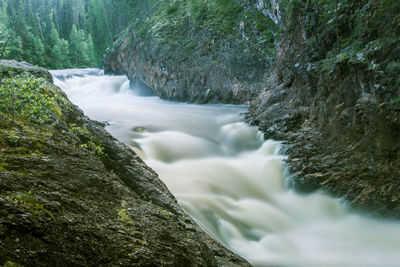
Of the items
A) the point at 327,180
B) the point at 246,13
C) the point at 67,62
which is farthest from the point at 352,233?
the point at 67,62

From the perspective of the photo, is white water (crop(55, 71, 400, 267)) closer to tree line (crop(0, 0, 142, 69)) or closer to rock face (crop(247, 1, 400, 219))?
rock face (crop(247, 1, 400, 219))

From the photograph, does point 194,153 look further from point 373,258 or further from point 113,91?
point 113,91

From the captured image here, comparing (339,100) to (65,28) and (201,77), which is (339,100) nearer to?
(201,77)

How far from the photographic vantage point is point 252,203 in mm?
7863

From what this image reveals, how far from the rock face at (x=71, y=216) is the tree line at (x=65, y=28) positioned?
4118 cm

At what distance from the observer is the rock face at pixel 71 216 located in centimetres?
204

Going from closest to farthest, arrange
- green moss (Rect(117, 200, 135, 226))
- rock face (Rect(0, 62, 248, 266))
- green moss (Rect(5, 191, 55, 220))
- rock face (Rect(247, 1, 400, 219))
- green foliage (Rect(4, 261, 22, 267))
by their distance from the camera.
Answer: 1. green foliage (Rect(4, 261, 22, 267))
2. rock face (Rect(0, 62, 248, 266))
3. green moss (Rect(5, 191, 55, 220))
4. green moss (Rect(117, 200, 135, 226))
5. rock face (Rect(247, 1, 400, 219))

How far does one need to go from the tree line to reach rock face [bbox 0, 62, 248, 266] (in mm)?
41184

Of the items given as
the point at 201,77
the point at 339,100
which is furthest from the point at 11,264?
the point at 201,77

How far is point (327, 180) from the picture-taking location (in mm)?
8047

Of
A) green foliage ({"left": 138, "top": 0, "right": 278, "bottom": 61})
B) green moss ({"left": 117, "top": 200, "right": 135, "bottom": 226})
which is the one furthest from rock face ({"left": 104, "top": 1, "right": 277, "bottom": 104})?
green moss ({"left": 117, "top": 200, "right": 135, "bottom": 226})

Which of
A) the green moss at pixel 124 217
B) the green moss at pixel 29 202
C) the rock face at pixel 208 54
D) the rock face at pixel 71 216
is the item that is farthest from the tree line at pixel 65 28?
the green moss at pixel 29 202

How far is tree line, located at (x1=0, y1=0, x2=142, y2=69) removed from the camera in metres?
46.6

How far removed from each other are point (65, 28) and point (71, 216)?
79.8m
